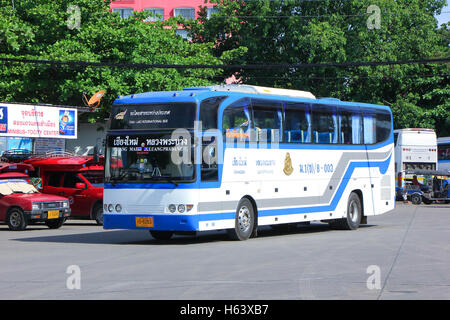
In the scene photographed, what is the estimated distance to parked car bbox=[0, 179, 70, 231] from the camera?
2462 cm

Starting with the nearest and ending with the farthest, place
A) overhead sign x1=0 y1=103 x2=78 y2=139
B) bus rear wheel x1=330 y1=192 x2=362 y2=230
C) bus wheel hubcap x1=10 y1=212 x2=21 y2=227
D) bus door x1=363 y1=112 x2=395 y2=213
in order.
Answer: bus rear wheel x1=330 y1=192 x2=362 y2=230 < bus door x1=363 y1=112 x2=395 y2=213 < bus wheel hubcap x1=10 y1=212 x2=21 y2=227 < overhead sign x1=0 y1=103 x2=78 y2=139

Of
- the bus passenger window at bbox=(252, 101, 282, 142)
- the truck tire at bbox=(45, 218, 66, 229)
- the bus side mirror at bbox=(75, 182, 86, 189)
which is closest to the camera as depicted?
the bus passenger window at bbox=(252, 101, 282, 142)

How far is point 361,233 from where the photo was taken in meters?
22.4

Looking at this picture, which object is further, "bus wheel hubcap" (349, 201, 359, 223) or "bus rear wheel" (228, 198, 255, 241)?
"bus wheel hubcap" (349, 201, 359, 223)

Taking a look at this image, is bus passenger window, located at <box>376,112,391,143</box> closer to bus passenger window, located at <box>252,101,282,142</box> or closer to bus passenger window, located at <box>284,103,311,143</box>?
bus passenger window, located at <box>284,103,311,143</box>

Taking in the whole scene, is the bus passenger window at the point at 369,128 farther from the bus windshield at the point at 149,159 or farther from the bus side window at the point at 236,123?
the bus windshield at the point at 149,159

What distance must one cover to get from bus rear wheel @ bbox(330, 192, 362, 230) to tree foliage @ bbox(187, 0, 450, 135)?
76.5ft

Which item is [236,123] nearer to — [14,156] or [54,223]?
[54,223]

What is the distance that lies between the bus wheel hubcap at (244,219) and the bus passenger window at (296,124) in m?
2.48

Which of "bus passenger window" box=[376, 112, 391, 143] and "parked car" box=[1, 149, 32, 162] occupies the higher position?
"bus passenger window" box=[376, 112, 391, 143]

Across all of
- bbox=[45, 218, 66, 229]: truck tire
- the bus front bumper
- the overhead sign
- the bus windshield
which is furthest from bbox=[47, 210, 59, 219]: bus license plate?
the overhead sign

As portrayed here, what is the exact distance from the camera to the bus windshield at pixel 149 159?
1784cm

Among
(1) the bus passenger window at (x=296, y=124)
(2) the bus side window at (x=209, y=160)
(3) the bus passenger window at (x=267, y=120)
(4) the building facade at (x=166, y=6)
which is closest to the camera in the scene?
(2) the bus side window at (x=209, y=160)

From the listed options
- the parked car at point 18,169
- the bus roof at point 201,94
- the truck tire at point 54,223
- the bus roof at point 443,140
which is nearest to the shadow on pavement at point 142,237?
the truck tire at point 54,223
